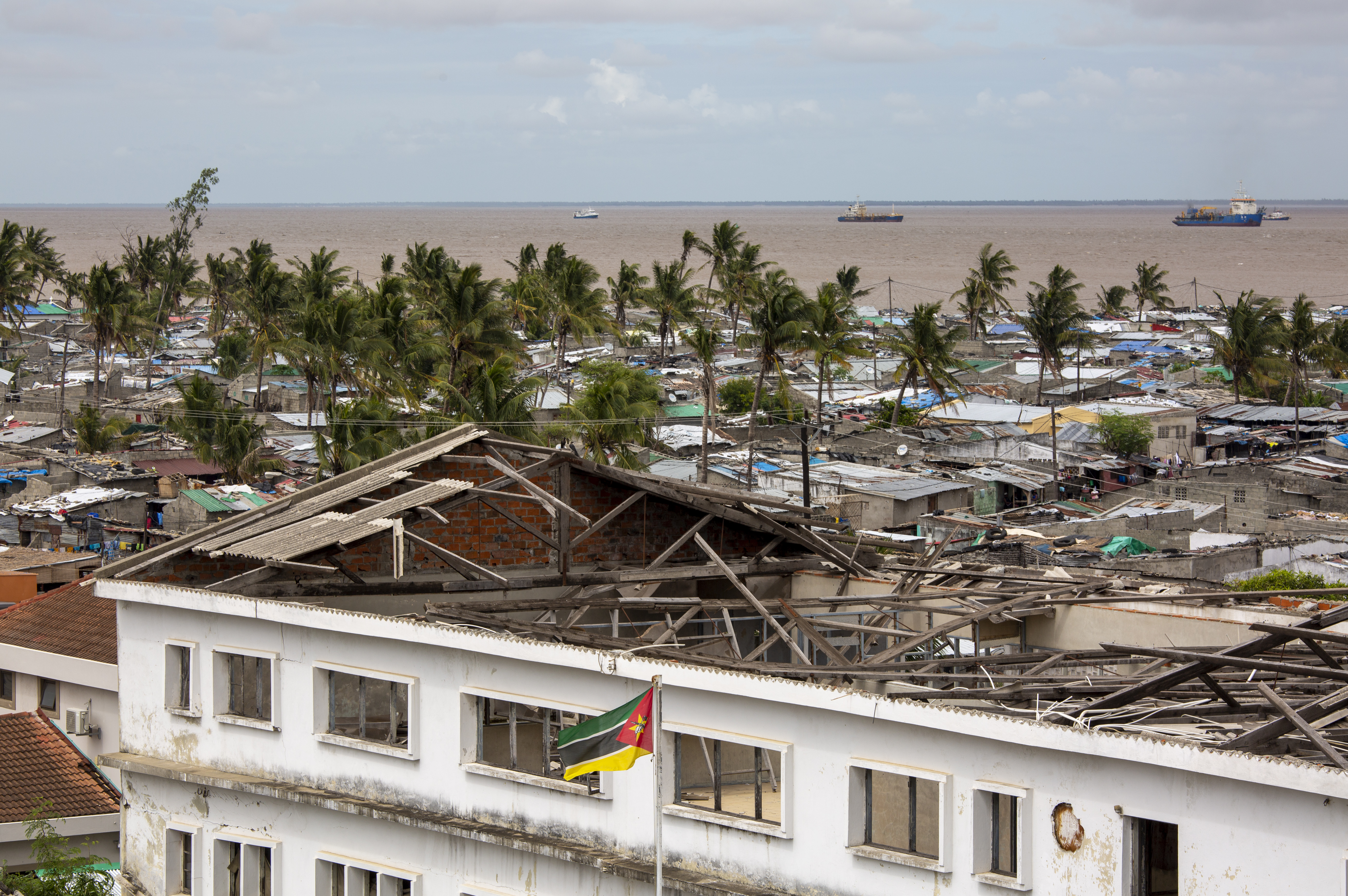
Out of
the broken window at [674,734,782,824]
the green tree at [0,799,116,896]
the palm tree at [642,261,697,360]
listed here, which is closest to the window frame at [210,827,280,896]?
the green tree at [0,799,116,896]

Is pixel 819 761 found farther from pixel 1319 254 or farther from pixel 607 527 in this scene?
pixel 1319 254

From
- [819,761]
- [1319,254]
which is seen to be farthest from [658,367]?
[1319,254]

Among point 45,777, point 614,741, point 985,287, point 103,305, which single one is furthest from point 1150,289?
point 614,741

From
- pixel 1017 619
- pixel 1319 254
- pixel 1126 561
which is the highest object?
pixel 1319 254

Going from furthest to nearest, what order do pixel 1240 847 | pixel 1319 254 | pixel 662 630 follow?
pixel 1319 254
pixel 662 630
pixel 1240 847

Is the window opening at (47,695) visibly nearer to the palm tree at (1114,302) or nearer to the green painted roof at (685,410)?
the green painted roof at (685,410)

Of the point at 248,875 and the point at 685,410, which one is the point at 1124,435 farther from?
A: the point at 248,875

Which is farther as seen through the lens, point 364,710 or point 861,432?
point 861,432
